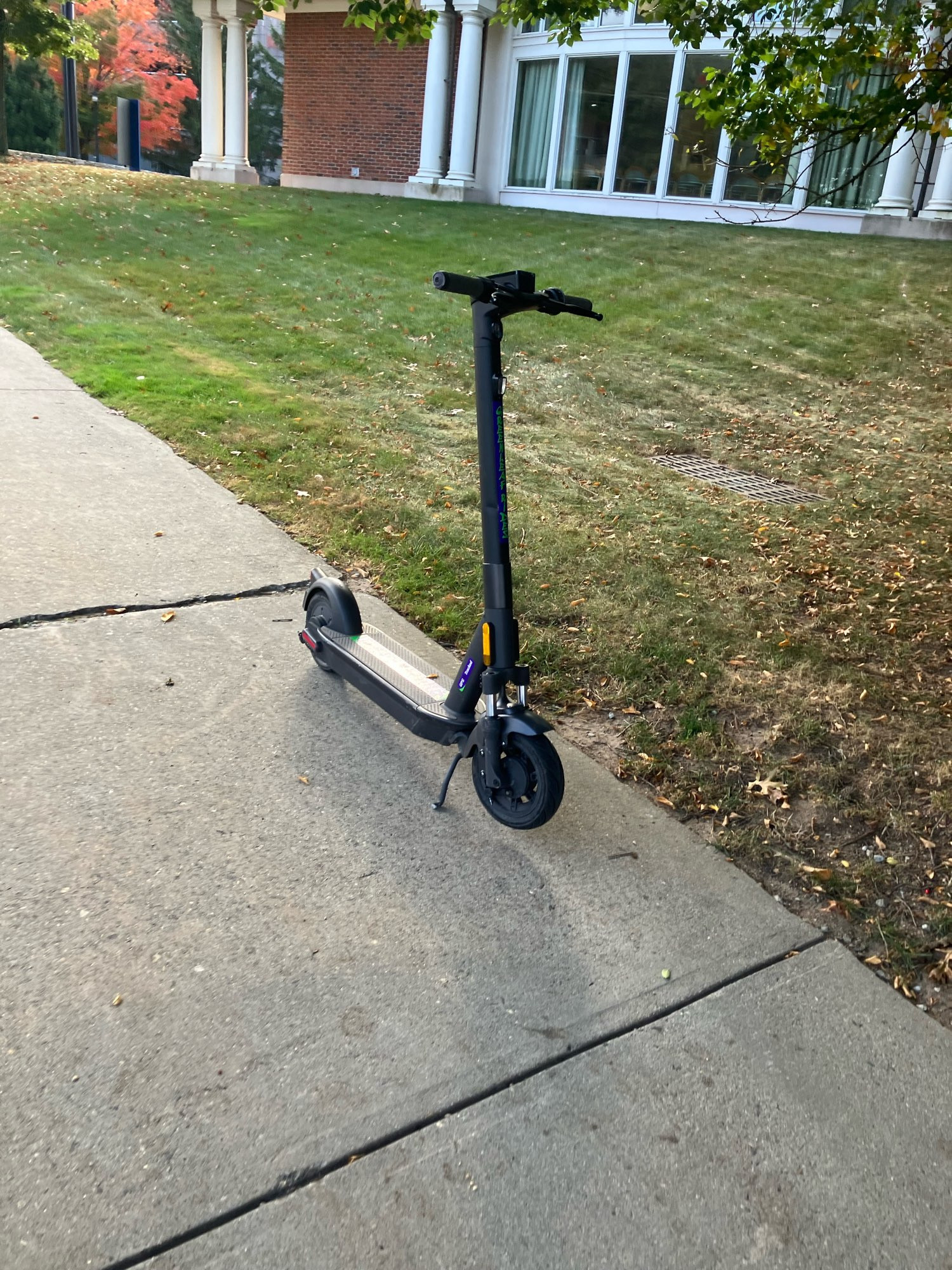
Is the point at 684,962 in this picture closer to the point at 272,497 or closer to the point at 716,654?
the point at 716,654

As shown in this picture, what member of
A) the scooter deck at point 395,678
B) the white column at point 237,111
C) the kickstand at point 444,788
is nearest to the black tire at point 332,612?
the scooter deck at point 395,678

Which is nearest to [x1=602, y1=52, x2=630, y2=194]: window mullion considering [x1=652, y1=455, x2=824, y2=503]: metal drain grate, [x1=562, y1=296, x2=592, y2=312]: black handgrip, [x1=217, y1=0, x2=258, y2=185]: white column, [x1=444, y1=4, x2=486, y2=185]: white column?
[x1=444, y1=4, x2=486, y2=185]: white column

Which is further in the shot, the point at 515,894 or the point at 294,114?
the point at 294,114

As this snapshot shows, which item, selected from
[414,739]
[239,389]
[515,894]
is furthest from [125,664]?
[239,389]

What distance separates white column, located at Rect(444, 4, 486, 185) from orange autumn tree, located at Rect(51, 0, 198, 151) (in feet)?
81.6

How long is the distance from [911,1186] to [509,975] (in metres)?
1.02

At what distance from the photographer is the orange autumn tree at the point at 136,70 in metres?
40.0

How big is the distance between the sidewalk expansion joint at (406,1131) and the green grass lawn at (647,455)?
0.66 metres

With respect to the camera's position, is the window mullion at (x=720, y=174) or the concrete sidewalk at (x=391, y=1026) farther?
the window mullion at (x=720, y=174)

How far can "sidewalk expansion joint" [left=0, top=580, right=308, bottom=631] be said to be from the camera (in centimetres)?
421

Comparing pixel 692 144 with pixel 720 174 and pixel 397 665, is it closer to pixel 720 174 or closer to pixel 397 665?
pixel 720 174

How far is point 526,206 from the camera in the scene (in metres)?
21.1

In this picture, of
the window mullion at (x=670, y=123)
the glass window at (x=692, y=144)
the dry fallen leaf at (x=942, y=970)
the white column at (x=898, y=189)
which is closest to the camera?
the dry fallen leaf at (x=942, y=970)

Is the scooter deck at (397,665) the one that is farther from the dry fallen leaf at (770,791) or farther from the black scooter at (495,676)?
the dry fallen leaf at (770,791)
